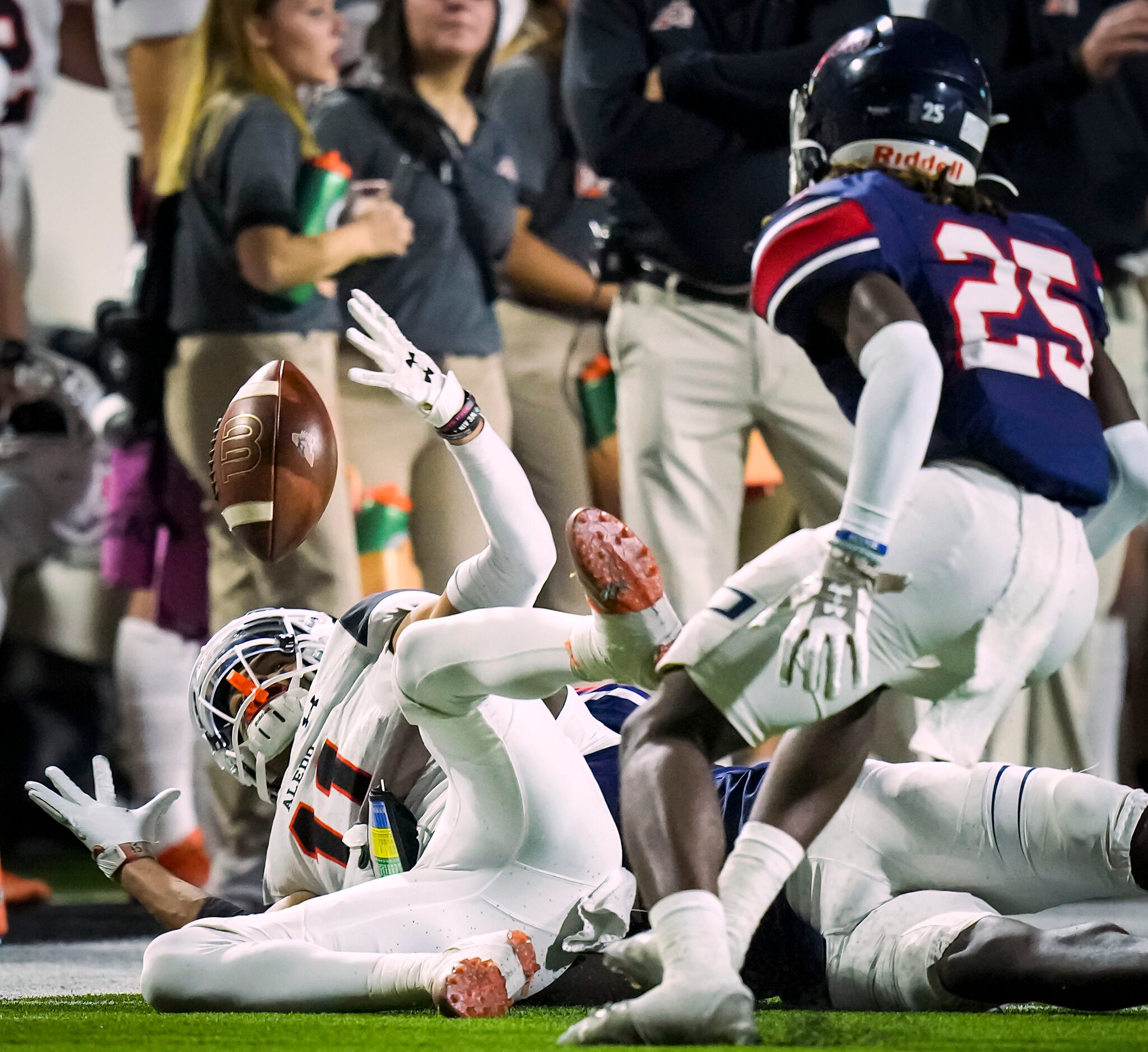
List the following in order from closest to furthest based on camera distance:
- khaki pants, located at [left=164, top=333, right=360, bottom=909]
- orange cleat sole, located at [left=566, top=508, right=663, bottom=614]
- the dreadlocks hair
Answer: orange cleat sole, located at [left=566, top=508, right=663, bottom=614]
the dreadlocks hair
khaki pants, located at [left=164, top=333, right=360, bottom=909]

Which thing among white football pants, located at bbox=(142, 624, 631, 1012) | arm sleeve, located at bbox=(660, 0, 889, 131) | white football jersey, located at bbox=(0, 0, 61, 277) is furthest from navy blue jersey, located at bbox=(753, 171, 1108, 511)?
white football jersey, located at bbox=(0, 0, 61, 277)

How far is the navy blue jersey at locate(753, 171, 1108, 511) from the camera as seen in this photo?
6.45ft

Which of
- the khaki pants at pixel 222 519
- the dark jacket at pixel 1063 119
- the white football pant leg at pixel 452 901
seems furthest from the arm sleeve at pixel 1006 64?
the white football pant leg at pixel 452 901

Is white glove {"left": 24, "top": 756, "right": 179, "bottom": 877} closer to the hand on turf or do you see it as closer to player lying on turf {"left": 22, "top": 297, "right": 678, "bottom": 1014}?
the hand on turf

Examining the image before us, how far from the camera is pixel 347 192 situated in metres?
4.11

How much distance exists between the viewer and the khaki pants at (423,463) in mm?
4016

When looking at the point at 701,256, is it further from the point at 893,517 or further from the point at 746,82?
the point at 893,517

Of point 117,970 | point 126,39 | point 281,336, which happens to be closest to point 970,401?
point 117,970

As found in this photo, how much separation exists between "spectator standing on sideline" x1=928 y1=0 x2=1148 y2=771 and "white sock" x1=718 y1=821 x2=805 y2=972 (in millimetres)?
2003

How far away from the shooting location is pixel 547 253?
14.2ft

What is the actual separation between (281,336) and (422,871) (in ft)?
6.52

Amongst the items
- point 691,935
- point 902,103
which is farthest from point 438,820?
point 902,103

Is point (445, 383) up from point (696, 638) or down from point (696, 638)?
up

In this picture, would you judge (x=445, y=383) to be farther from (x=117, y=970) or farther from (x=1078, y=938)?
(x=117, y=970)
